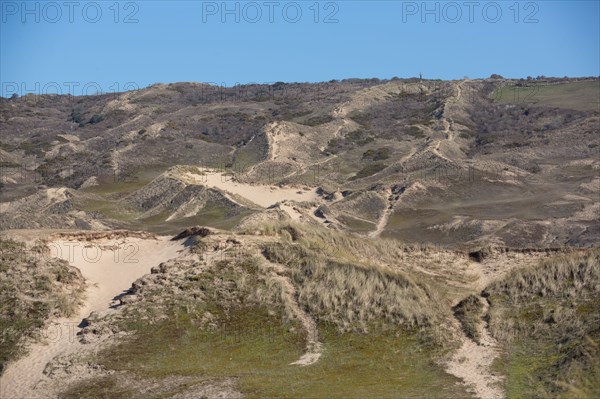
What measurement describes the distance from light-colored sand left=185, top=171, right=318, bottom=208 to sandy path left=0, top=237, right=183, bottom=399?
173 ft

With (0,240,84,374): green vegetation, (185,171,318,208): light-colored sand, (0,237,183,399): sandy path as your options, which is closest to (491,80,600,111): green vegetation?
(185,171,318,208): light-colored sand

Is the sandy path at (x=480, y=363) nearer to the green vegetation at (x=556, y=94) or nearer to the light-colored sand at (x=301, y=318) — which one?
the light-colored sand at (x=301, y=318)

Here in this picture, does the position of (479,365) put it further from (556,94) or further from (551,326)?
(556,94)

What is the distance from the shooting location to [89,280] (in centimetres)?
3812

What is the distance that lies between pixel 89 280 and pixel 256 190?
62731 millimetres

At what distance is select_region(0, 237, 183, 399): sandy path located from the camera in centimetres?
2936

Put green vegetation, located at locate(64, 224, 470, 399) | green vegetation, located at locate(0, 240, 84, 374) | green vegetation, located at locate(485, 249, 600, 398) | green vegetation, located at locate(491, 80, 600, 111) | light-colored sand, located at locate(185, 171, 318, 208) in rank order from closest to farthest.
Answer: green vegetation, located at locate(485, 249, 600, 398) < green vegetation, located at locate(64, 224, 470, 399) < green vegetation, located at locate(0, 240, 84, 374) < light-colored sand, located at locate(185, 171, 318, 208) < green vegetation, located at locate(491, 80, 600, 111)

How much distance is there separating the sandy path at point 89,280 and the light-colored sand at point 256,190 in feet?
173

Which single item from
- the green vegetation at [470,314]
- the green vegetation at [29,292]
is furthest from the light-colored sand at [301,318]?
the green vegetation at [29,292]

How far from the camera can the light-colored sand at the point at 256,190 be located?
9725 centimetres

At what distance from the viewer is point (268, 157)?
123 meters

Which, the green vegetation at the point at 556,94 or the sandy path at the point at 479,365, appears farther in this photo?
the green vegetation at the point at 556,94

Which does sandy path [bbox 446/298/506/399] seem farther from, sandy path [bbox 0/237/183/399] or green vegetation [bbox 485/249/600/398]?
sandy path [bbox 0/237/183/399]

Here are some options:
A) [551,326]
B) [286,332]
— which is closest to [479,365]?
[551,326]
